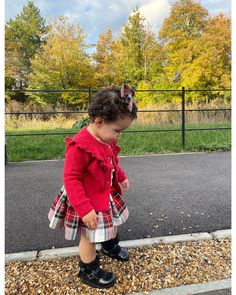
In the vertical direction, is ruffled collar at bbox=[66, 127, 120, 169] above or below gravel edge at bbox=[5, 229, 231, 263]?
above

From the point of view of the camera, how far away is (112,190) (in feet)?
6.45

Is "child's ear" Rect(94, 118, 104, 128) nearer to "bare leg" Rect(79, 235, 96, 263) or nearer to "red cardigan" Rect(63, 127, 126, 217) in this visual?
"red cardigan" Rect(63, 127, 126, 217)

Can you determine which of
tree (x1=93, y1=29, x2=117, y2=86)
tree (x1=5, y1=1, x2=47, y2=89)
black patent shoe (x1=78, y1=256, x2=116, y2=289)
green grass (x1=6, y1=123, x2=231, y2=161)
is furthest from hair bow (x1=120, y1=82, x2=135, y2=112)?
tree (x1=5, y1=1, x2=47, y2=89)

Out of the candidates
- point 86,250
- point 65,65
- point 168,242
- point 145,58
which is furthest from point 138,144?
point 145,58

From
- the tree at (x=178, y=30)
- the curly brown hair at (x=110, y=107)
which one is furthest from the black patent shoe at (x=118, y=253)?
the tree at (x=178, y=30)

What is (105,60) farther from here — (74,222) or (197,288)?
(197,288)

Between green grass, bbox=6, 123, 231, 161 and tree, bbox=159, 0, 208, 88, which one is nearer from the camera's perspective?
green grass, bbox=6, 123, 231, 161

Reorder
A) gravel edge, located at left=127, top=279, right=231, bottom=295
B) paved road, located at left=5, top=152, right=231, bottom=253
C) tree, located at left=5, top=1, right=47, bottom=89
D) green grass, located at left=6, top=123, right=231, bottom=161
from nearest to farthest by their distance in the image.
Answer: gravel edge, located at left=127, top=279, right=231, bottom=295 < paved road, located at left=5, top=152, right=231, bottom=253 < green grass, located at left=6, top=123, right=231, bottom=161 < tree, located at left=5, top=1, right=47, bottom=89

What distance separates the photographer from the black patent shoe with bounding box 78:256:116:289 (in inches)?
69.2

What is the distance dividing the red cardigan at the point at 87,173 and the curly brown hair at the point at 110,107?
157mm

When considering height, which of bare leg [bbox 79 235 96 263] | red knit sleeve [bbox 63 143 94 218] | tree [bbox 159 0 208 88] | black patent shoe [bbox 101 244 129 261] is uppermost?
tree [bbox 159 0 208 88]

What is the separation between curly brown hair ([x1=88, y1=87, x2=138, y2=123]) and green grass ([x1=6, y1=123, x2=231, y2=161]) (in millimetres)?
4007

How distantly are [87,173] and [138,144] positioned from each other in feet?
15.9

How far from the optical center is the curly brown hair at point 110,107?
1585 mm
